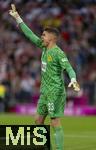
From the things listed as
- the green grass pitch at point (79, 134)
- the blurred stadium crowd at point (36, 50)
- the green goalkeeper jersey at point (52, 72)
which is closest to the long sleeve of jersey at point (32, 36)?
the green goalkeeper jersey at point (52, 72)

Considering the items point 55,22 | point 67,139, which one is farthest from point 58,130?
point 55,22

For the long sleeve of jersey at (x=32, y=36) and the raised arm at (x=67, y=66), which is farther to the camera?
the long sleeve of jersey at (x=32, y=36)

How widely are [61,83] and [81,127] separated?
7839 millimetres

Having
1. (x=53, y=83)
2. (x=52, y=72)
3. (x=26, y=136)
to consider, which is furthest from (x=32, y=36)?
(x=26, y=136)

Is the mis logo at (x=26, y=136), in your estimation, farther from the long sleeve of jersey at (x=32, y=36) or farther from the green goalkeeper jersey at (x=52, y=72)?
the long sleeve of jersey at (x=32, y=36)

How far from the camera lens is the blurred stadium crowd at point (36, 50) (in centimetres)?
2473

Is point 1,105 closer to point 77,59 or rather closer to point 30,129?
point 77,59

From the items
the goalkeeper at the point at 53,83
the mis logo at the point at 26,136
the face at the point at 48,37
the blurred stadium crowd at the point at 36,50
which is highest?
the blurred stadium crowd at the point at 36,50

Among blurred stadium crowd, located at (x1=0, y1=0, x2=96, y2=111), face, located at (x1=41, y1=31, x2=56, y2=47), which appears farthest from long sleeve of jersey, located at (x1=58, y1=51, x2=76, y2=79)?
blurred stadium crowd, located at (x1=0, y1=0, x2=96, y2=111)

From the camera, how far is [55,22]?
85.1 feet

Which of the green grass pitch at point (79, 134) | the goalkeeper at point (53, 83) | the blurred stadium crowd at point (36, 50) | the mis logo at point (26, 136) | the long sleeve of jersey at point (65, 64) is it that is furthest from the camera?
the blurred stadium crowd at point (36, 50)

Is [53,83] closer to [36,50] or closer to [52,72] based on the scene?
[52,72]

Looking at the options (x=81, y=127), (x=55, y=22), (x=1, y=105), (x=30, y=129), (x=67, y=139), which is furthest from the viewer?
(x=55, y=22)

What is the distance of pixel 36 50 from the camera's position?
86.6ft
